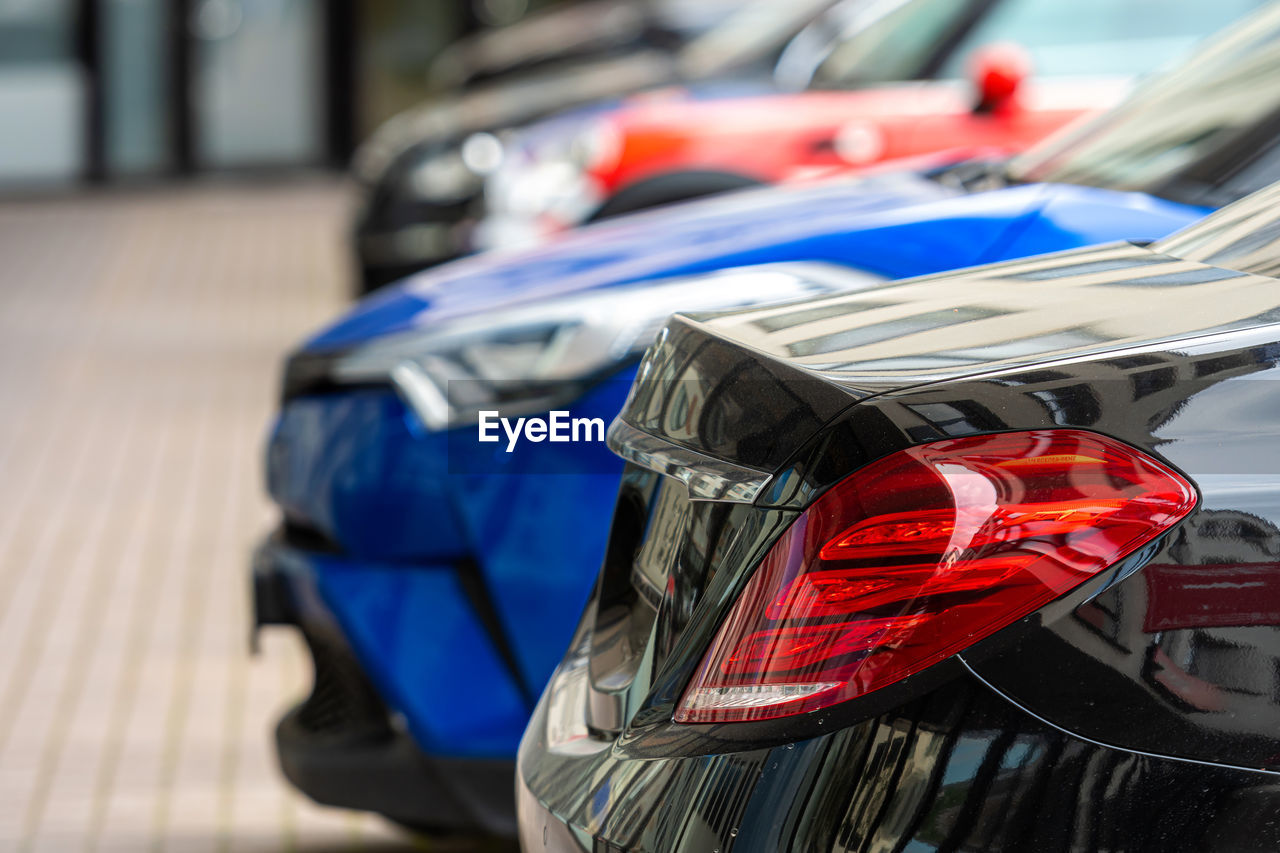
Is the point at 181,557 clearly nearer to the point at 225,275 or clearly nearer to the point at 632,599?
the point at 632,599

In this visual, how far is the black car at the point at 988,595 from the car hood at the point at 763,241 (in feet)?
2.91

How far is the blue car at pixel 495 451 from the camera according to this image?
7.86 ft

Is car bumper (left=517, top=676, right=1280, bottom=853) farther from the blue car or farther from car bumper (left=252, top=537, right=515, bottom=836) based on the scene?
car bumper (left=252, top=537, right=515, bottom=836)

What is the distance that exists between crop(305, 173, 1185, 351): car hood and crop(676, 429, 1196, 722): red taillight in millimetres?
971

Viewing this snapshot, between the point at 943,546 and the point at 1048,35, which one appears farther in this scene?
the point at 1048,35

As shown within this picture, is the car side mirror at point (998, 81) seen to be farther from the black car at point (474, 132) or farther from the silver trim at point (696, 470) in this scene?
the silver trim at point (696, 470)

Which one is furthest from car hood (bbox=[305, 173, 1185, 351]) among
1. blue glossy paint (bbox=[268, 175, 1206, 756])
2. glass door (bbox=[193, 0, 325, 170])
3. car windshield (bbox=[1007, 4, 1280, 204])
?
glass door (bbox=[193, 0, 325, 170])

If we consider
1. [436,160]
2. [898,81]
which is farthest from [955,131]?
[436,160]

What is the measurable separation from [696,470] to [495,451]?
3.35 feet

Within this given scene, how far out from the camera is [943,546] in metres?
1.31

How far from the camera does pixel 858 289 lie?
1.70 m

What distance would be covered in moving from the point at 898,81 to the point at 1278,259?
3.88m

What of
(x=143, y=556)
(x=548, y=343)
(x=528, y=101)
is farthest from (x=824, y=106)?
(x=548, y=343)

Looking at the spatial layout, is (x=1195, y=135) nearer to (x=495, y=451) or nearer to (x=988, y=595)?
(x=495, y=451)
